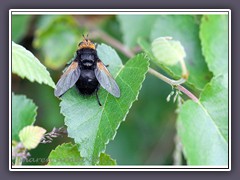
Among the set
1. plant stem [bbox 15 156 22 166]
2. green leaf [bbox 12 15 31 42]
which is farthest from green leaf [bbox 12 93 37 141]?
green leaf [bbox 12 15 31 42]

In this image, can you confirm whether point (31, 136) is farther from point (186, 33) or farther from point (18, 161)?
point (186, 33)

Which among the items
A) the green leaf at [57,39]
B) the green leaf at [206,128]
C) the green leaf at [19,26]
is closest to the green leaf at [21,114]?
the green leaf at [206,128]

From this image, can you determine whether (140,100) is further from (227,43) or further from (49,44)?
(227,43)

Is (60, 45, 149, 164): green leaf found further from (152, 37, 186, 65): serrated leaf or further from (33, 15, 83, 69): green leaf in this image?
(33, 15, 83, 69): green leaf

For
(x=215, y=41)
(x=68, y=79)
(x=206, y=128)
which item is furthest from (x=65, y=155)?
(x=215, y=41)
